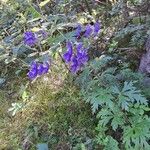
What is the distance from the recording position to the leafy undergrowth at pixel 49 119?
3148 mm

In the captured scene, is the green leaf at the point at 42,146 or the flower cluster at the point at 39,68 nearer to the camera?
the flower cluster at the point at 39,68

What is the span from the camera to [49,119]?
3316mm

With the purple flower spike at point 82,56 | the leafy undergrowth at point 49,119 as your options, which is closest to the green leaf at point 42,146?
the leafy undergrowth at point 49,119

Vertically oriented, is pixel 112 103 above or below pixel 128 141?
above

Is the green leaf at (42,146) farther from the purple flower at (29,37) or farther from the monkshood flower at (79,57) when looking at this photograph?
the purple flower at (29,37)

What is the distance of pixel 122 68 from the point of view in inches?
128

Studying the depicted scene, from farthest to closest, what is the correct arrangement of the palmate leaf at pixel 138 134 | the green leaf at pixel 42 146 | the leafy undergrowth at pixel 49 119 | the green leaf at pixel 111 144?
the leafy undergrowth at pixel 49 119, the green leaf at pixel 42 146, the green leaf at pixel 111 144, the palmate leaf at pixel 138 134

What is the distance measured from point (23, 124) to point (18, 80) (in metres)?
0.68

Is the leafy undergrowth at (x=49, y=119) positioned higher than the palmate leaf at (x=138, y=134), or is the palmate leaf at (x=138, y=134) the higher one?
the palmate leaf at (x=138, y=134)

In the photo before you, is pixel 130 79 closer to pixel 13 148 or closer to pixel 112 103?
pixel 112 103

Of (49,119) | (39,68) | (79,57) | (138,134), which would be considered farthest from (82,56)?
(49,119)

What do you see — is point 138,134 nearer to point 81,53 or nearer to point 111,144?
point 111,144

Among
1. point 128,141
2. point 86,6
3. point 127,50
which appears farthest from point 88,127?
point 86,6

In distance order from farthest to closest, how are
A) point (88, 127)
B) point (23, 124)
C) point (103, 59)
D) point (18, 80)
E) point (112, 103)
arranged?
point (18, 80) < point (23, 124) < point (88, 127) < point (103, 59) < point (112, 103)
